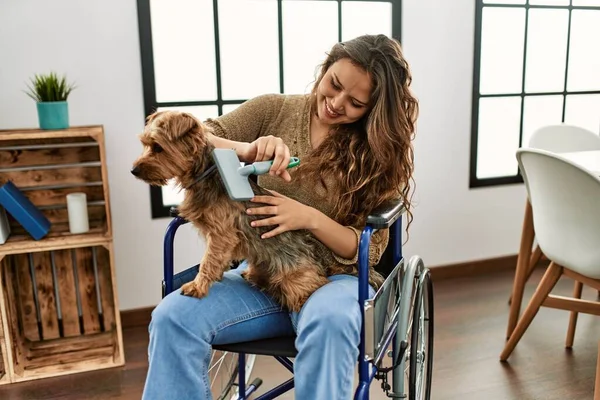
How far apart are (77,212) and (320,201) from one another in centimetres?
111

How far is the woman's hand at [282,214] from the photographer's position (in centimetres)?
140

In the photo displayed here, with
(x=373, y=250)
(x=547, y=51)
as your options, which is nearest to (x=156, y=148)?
(x=373, y=250)

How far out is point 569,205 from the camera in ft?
6.15

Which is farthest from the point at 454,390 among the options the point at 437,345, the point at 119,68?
the point at 119,68

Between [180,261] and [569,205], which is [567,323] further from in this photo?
[180,261]

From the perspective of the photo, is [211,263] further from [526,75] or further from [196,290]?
[526,75]

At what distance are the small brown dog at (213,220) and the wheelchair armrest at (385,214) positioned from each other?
0.21 meters

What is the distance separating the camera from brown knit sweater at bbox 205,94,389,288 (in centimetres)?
155

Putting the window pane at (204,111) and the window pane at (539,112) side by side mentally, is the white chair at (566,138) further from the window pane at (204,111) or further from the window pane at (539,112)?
the window pane at (204,111)

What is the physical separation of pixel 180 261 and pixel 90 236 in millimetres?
535

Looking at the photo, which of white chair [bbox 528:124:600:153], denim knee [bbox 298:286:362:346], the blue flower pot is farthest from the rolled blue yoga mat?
white chair [bbox 528:124:600:153]

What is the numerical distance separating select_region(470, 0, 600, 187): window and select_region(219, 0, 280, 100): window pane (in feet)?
3.55

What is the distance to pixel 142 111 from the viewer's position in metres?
2.46

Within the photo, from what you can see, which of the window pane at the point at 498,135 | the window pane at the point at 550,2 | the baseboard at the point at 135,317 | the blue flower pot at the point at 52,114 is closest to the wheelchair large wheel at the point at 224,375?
the baseboard at the point at 135,317
